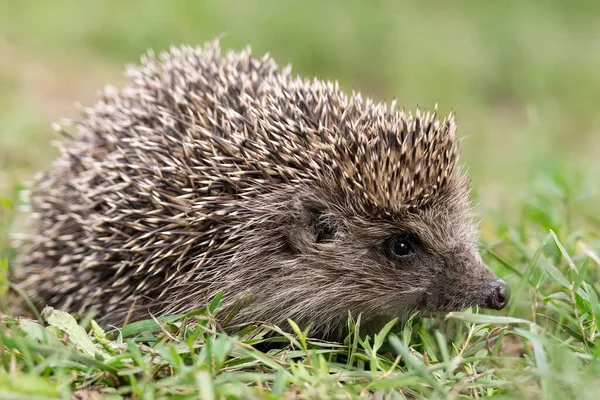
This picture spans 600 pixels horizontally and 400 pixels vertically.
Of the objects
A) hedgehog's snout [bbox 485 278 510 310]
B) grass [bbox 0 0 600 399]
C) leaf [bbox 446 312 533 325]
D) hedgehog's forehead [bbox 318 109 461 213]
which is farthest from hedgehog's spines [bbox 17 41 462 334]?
leaf [bbox 446 312 533 325]

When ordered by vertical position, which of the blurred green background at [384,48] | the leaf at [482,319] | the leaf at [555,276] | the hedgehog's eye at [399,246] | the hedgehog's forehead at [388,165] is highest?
the blurred green background at [384,48]

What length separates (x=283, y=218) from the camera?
13.5ft

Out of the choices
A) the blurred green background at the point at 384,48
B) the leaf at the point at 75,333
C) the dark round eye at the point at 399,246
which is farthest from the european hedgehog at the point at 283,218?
the blurred green background at the point at 384,48

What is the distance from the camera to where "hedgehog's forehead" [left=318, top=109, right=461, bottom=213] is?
12.7 ft

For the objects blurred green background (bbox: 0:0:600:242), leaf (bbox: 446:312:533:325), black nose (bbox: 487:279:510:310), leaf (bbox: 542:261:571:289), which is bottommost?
leaf (bbox: 446:312:533:325)

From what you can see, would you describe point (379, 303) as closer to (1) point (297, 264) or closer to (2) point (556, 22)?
(1) point (297, 264)

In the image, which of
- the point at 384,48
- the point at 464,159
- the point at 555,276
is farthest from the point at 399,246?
the point at 384,48

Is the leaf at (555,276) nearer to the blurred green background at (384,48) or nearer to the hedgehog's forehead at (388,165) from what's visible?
the hedgehog's forehead at (388,165)

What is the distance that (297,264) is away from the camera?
162 inches

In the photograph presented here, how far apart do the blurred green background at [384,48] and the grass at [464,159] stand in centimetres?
4

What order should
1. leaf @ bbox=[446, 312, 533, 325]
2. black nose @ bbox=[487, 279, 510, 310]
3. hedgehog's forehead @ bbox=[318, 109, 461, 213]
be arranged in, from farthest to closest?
hedgehog's forehead @ bbox=[318, 109, 461, 213] → black nose @ bbox=[487, 279, 510, 310] → leaf @ bbox=[446, 312, 533, 325]

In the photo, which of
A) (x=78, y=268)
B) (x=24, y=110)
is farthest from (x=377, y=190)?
(x=24, y=110)

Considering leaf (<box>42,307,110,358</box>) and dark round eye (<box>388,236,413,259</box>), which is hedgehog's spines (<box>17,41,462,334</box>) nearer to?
dark round eye (<box>388,236,413,259</box>)

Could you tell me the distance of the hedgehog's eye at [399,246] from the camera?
4012 millimetres
